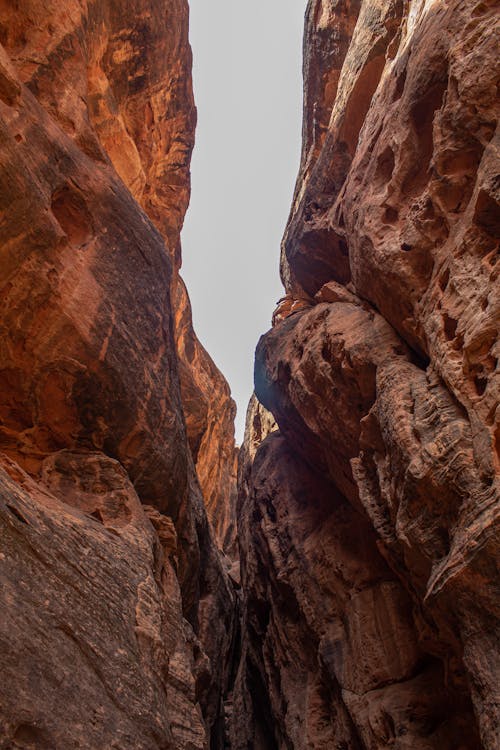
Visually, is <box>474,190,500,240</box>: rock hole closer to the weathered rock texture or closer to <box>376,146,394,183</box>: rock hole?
<box>376,146,394,183</box>: rock hole

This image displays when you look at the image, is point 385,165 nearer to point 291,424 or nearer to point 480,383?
point 480,383

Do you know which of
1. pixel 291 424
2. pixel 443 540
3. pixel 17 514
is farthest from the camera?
pixel 291 424

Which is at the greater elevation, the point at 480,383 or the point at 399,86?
the point at 399,86

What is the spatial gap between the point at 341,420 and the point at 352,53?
1179 centimetres

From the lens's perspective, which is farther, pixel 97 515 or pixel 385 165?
pixel 385 165

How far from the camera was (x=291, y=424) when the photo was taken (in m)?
15.7

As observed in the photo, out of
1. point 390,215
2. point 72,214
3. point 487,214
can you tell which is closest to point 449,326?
point 487,214

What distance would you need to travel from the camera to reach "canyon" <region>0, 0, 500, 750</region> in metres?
6.13

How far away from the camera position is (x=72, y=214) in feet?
35.5

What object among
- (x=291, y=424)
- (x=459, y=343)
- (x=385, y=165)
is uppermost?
(x=385, y=165)

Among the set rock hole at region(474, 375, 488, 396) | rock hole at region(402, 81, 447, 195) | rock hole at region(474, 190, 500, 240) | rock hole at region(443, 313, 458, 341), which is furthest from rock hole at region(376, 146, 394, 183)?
rock hole at region(474, 375, 488, 396)

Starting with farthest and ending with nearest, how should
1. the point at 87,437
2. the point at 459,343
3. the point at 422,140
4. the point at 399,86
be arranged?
the point at 399,86 < the point at 422,140 < the point at 87,437 < the point at 459,343

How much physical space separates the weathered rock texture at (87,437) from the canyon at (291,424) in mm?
41

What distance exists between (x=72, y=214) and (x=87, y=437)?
4.61 meters
